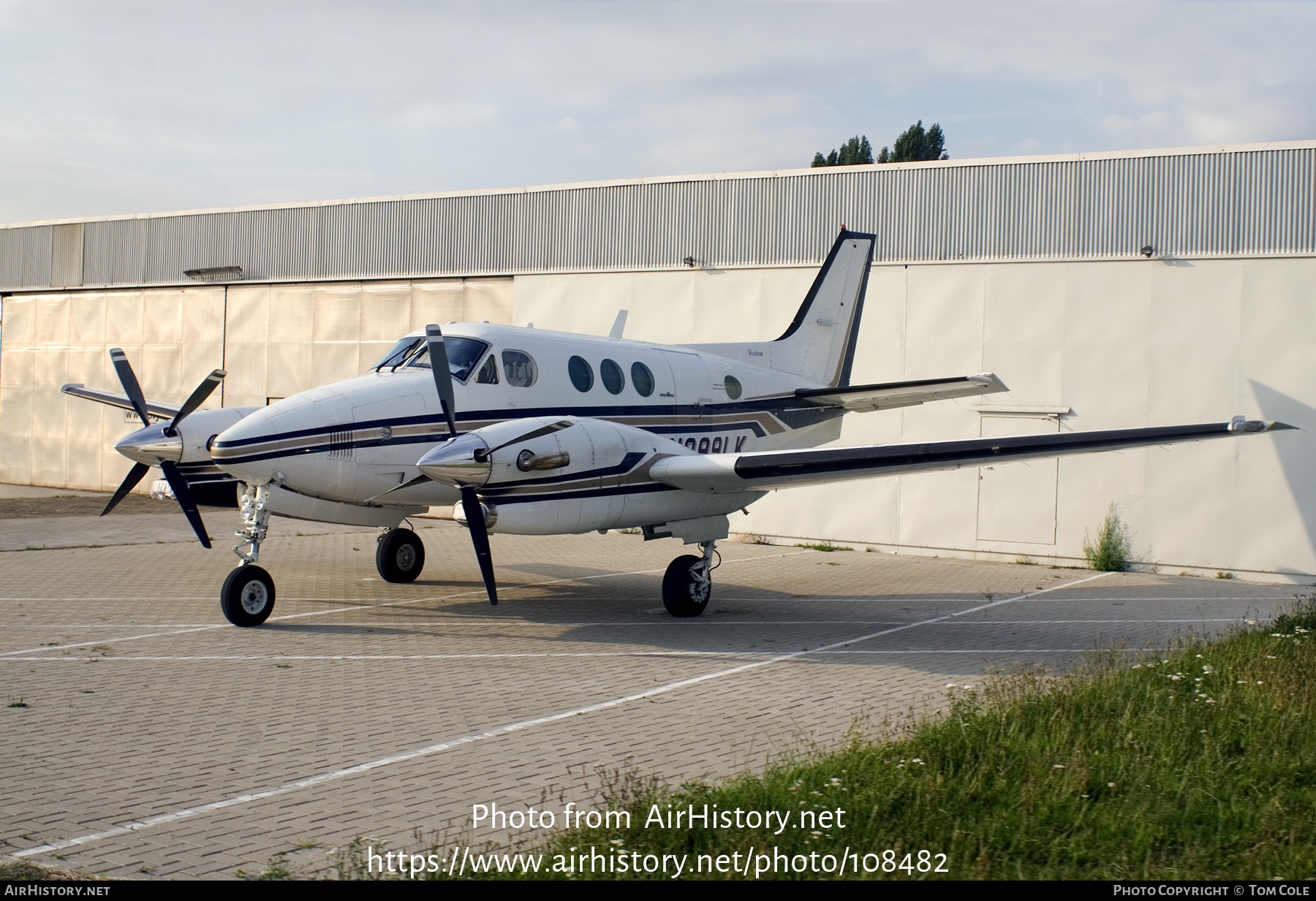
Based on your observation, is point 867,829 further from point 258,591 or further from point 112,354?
point 112,354

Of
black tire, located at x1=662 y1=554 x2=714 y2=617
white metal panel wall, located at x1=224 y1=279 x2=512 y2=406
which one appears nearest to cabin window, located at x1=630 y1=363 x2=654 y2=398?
black tire, located at x1=662 y1=554 x2=714 y2=617

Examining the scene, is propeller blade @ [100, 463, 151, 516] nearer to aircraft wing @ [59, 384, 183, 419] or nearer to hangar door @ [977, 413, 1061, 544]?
aircraft wing @ [59, 384, 183, 419]

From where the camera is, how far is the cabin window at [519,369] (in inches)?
493

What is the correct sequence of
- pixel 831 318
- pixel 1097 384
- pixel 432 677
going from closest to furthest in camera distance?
pixel 432 677, pixel 831 318, pixel 1097 384

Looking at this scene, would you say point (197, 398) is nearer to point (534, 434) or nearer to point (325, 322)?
point (534, 434)

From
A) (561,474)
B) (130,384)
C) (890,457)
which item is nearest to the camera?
(561,474)

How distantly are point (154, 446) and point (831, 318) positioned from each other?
9.98 meters

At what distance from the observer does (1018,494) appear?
18.7 m

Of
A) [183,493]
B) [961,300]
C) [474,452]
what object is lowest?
[183,493]

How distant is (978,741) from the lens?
6.86 m

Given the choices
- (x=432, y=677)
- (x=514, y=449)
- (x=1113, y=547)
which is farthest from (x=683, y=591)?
(x=1113, y=547)

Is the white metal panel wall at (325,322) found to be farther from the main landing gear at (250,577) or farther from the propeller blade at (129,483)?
the main landing gear at (250,577)

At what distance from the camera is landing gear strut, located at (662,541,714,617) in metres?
12.6

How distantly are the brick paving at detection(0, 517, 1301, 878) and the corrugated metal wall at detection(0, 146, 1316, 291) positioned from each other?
18.9ft
